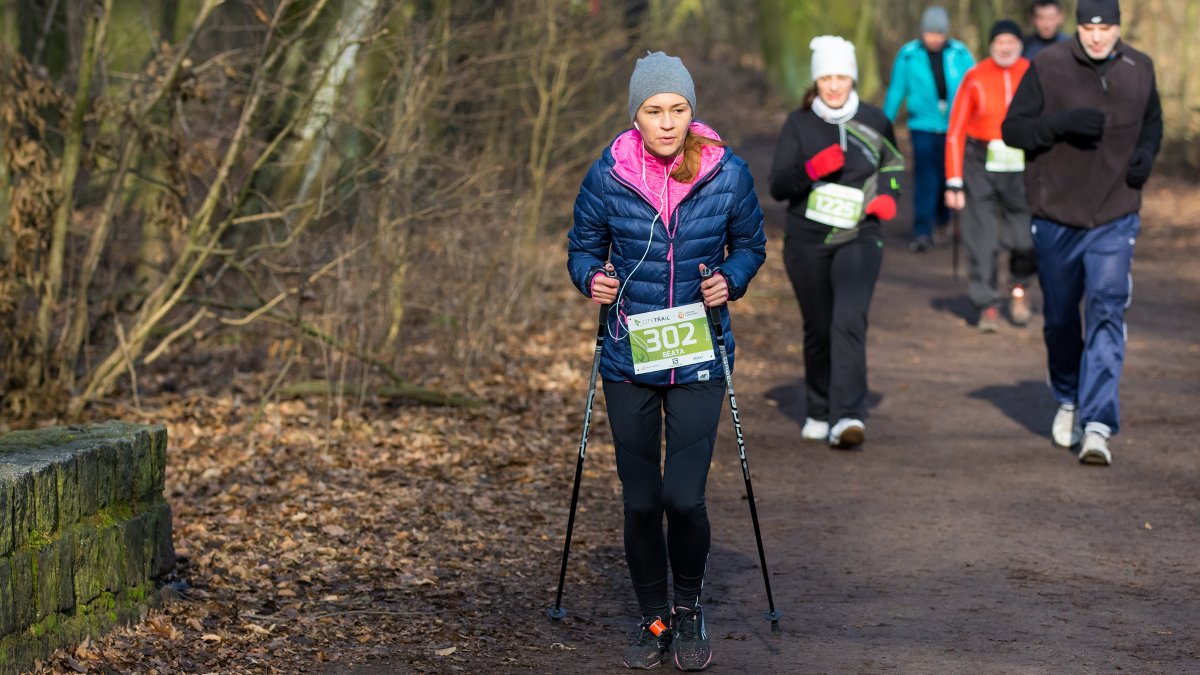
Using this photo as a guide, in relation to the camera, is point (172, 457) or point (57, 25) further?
point (57, 25)

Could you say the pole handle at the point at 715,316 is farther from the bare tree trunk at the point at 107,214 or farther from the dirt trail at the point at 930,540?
the bare tree trunk at the point at 107,214

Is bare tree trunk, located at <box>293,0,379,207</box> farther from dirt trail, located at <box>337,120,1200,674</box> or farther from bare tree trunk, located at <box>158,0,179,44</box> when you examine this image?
bare tree trunk, located at <box>158,0,179,44</box>

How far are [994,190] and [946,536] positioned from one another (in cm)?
699

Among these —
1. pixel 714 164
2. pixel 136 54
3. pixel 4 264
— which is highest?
pixel 136 54

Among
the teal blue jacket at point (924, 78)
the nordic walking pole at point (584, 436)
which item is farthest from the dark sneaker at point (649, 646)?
the teal blue jacket at point (924, 78)

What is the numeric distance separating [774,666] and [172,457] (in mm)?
4883

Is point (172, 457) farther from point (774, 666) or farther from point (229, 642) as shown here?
point (774, 666)

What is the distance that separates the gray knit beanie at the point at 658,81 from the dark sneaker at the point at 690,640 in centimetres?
175

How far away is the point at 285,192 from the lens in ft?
38.7

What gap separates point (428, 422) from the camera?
1045cm

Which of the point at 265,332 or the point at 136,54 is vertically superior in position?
the point at 136,54

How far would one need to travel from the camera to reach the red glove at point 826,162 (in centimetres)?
936

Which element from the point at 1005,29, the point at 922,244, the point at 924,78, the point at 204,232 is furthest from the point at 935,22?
the point at 204,232

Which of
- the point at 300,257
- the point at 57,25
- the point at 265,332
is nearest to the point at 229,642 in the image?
the point at 300,257
